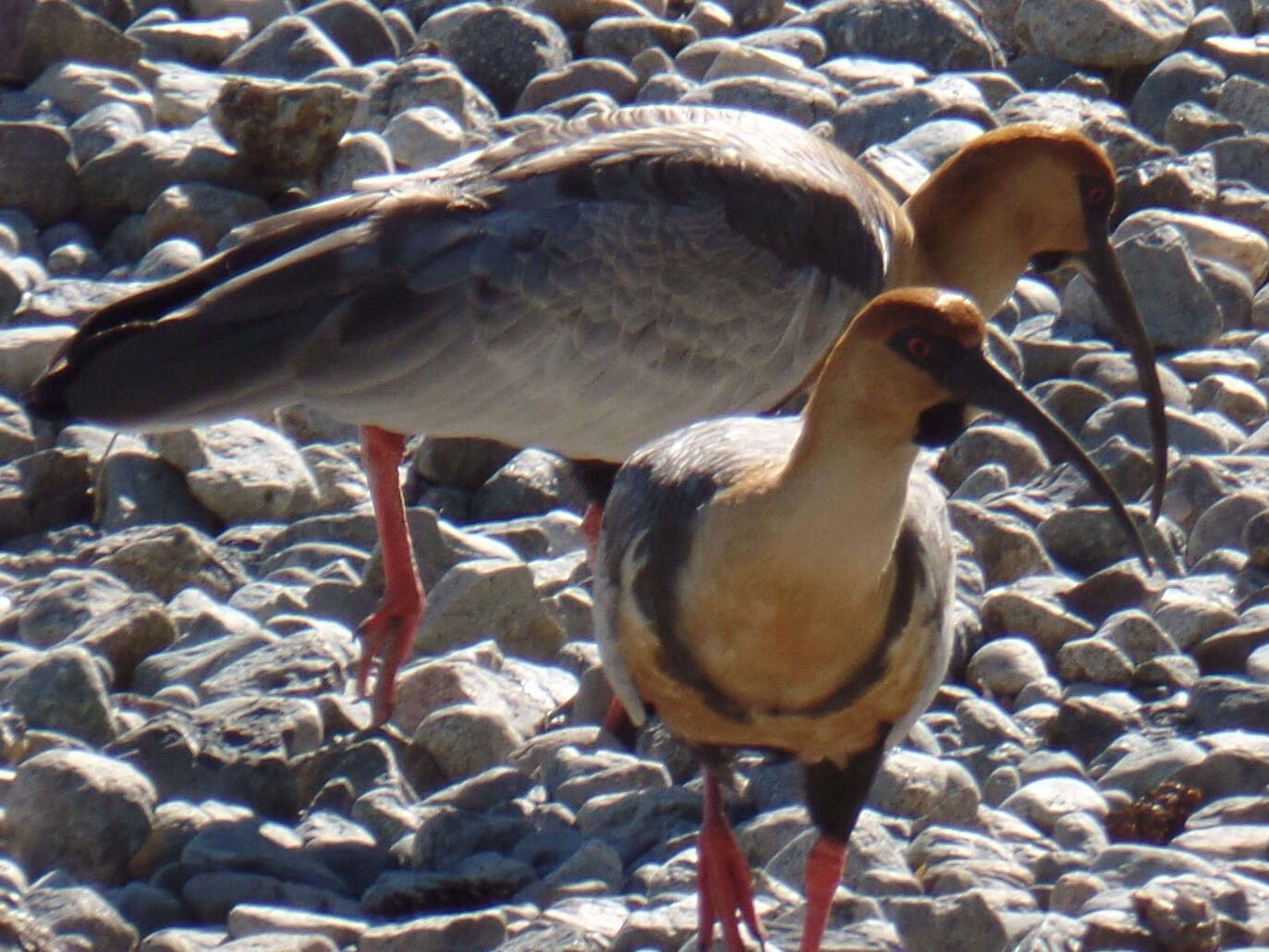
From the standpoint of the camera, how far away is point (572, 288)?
6.02 metres

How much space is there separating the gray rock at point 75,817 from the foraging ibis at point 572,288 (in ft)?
3.12

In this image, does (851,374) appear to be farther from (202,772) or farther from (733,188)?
(733,188)

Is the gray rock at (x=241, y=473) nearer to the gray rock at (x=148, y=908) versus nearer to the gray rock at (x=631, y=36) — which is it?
the gray rock at (x=148, y=908)

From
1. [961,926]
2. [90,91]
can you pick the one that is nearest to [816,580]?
[961,926]

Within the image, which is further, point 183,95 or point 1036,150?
point 183,95

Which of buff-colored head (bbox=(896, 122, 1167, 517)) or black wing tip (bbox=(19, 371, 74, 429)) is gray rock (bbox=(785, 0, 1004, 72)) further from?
black wing tip (bbox=(19, 371, 74, 429))

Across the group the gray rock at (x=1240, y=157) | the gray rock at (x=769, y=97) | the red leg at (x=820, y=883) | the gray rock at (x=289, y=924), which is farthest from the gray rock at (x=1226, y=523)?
the gray rock at (x=769, y=97)

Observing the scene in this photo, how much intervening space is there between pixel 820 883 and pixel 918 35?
6.08 metres

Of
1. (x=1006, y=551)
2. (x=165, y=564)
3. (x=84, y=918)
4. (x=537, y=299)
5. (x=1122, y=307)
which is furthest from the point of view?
(x=1122, y=307)

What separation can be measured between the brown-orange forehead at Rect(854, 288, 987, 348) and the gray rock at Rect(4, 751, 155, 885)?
184 cm

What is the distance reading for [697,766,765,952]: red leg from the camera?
14.4 ft

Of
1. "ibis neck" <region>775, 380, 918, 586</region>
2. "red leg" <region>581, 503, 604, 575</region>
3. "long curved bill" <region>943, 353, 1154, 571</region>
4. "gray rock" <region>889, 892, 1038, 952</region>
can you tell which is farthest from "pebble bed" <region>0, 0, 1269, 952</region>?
"long curved bill" <region>943, 353, 1154, 571</region>

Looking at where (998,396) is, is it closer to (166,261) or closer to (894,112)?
(166,261)

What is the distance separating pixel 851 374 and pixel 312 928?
148cm
